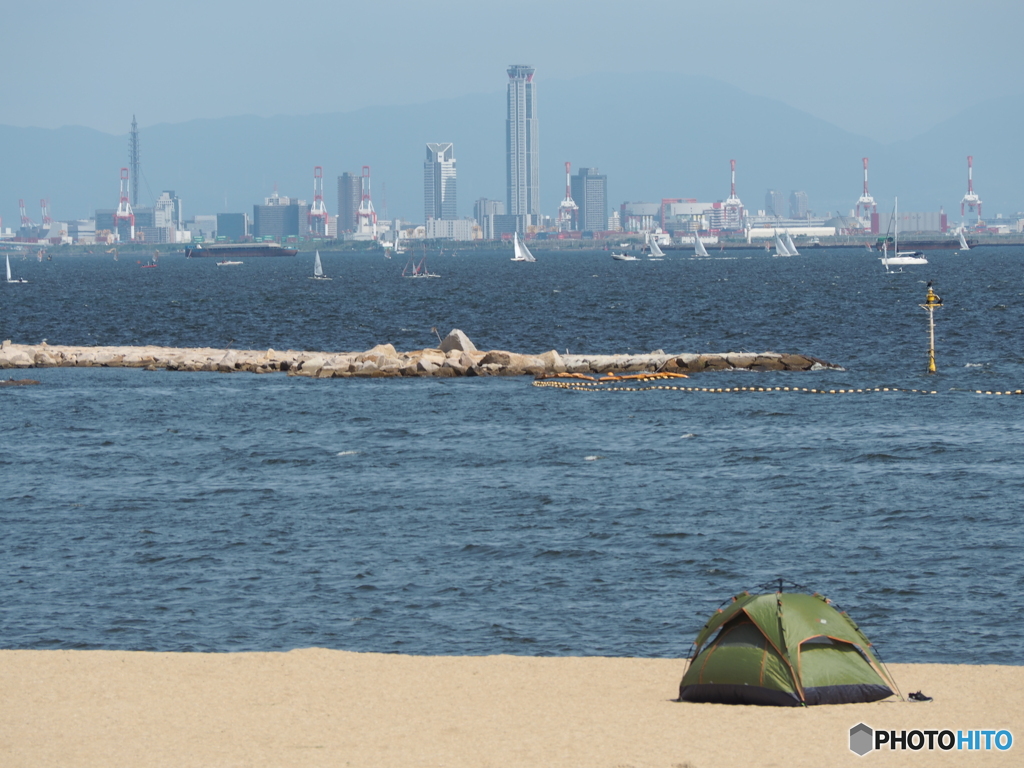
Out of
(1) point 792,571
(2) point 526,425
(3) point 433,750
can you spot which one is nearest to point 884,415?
(2) point 526,425

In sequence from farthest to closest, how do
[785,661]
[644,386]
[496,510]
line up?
1. [644,386]
2. [496,510]
3. [785,661]

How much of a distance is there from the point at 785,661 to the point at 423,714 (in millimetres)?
4634

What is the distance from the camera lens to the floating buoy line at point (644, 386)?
171 ft

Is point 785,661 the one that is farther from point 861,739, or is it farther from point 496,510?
point 496,510

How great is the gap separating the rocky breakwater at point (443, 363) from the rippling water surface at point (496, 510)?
6.50ft

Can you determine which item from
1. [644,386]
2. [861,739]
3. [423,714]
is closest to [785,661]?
[861,739]

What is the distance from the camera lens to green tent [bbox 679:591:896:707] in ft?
56.0

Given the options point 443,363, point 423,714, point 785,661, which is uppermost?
point 443,363

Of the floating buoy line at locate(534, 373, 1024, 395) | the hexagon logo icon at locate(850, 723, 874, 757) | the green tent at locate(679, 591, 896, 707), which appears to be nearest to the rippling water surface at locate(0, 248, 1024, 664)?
the floating buoy line at locate(534, 373, 1024, 395)

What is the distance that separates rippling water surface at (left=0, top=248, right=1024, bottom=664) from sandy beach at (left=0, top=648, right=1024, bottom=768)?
6.61 ft

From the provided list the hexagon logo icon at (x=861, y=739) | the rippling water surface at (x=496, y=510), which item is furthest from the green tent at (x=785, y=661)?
the rippling water surface at (x=496, y=510)

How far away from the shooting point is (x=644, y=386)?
54.8 metres

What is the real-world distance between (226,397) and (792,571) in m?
32.8

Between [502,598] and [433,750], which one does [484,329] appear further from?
[433,750]
